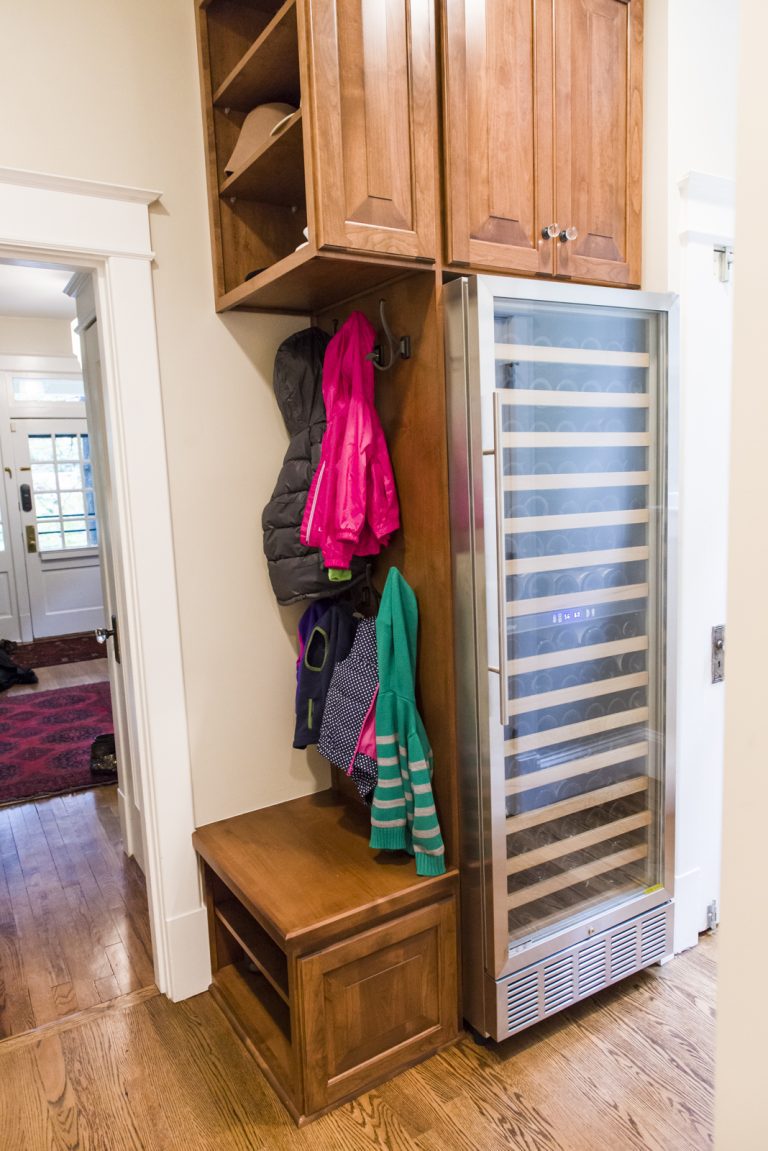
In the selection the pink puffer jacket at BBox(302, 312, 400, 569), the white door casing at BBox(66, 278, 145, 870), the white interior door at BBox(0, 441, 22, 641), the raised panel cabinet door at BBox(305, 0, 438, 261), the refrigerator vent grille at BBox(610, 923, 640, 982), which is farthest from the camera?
the white interior door at BBox(0, 441, 22, 641)

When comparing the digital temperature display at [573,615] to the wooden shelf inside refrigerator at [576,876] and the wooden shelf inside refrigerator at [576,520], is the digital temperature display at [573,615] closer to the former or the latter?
Answer: the wooden shelf inside refrigerator at [576,520]

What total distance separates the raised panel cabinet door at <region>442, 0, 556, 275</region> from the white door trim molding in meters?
0.84

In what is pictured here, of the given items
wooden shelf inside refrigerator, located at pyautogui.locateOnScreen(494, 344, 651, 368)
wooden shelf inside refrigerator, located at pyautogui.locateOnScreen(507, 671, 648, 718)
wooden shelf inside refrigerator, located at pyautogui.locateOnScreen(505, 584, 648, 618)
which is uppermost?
wooden shelf inside refrigerator, located at pyautogui.locateOnScreen(494, 344, 651, 368)

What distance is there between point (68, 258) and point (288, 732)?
1.47m

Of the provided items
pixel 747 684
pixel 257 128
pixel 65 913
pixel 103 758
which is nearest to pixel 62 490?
pixel 103 758

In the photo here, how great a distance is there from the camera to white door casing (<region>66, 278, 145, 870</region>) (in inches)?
110

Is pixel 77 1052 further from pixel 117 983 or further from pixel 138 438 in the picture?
pixel 138 438

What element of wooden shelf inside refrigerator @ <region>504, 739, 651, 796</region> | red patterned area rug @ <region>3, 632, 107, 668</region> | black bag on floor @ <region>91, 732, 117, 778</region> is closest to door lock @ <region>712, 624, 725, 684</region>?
wooden shelf inside refrigerator @ <region>504, 739, 651, 796</region>

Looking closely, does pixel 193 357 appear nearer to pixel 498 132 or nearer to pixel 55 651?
pixel 498 132

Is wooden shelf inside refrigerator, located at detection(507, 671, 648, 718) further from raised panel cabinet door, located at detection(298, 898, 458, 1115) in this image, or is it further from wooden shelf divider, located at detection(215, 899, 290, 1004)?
wooden shelf divider, located at detection(215, 899, 290, 1004)

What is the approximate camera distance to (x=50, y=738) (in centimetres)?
457

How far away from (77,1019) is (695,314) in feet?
8.80

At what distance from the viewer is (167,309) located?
212 cm

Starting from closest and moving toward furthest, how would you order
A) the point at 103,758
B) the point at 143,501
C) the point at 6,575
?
the point at 143,501
the point at 103,758
the point at 6,575
